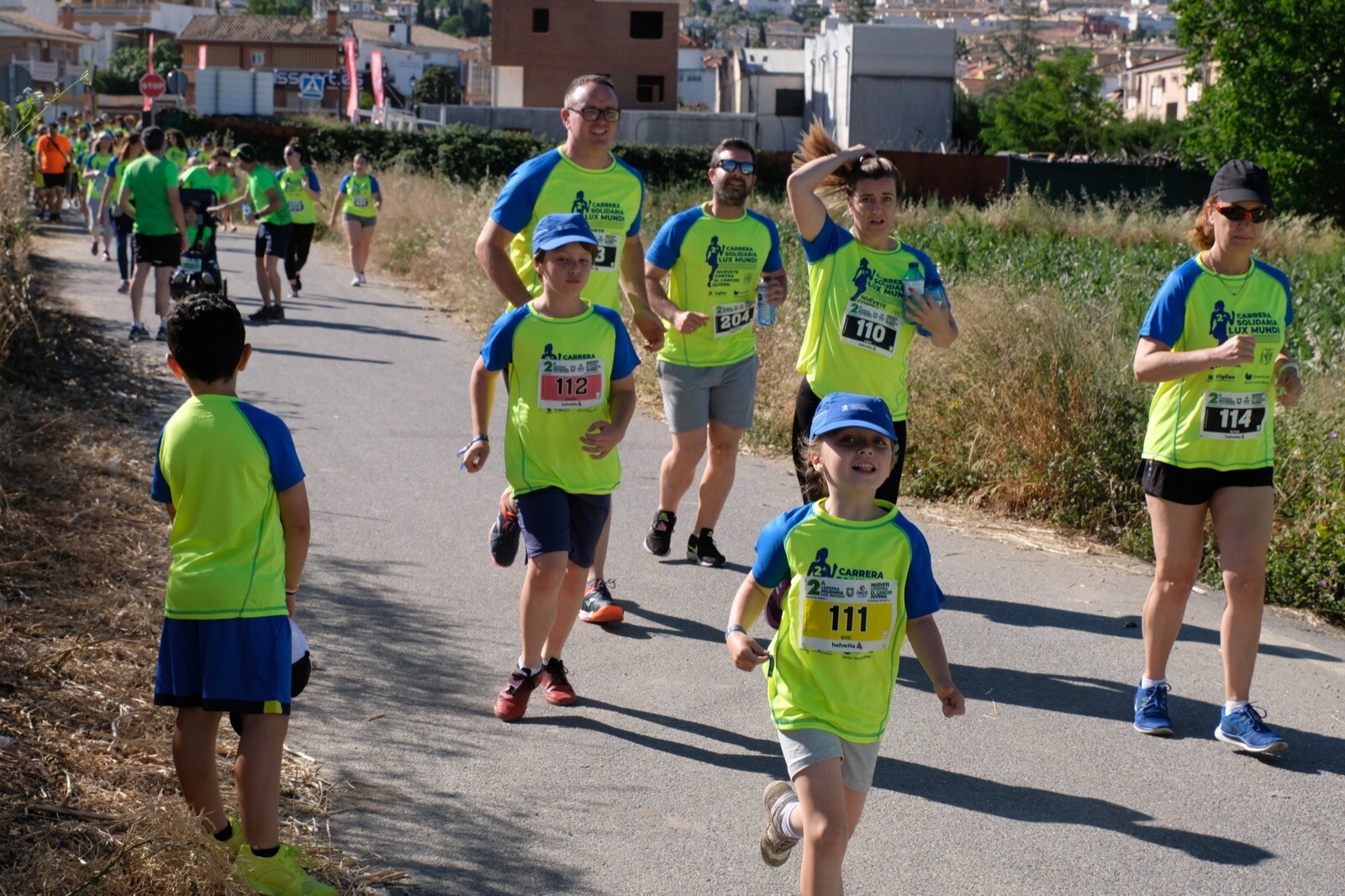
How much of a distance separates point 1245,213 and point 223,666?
13.1 feet

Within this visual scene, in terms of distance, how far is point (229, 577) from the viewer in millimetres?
3773

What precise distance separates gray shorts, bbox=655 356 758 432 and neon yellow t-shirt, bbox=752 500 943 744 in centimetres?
348

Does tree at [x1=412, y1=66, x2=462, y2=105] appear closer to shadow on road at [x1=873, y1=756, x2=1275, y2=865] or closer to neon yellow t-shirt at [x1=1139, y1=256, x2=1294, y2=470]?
neon yellow t-shirt at [x1=1139, y1=256, x2=1294, y2=470]

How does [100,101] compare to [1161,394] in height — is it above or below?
above

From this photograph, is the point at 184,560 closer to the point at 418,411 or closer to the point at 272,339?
the point at 418,411

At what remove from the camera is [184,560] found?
3805mm

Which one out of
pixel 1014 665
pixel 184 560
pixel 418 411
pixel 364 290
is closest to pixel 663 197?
pixel 364 290

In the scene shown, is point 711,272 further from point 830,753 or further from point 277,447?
point 830,753

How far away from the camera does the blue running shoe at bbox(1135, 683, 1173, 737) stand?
5.59 metres

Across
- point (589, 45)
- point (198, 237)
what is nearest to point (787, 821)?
point (198, 237)

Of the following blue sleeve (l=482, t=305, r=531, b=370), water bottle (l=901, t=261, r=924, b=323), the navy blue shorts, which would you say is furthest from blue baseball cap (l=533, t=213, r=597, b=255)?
the navy blue shorts

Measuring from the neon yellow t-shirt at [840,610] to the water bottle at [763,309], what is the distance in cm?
344

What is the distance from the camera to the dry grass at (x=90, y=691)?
3682 mm

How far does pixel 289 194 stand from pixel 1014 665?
1307 cm
